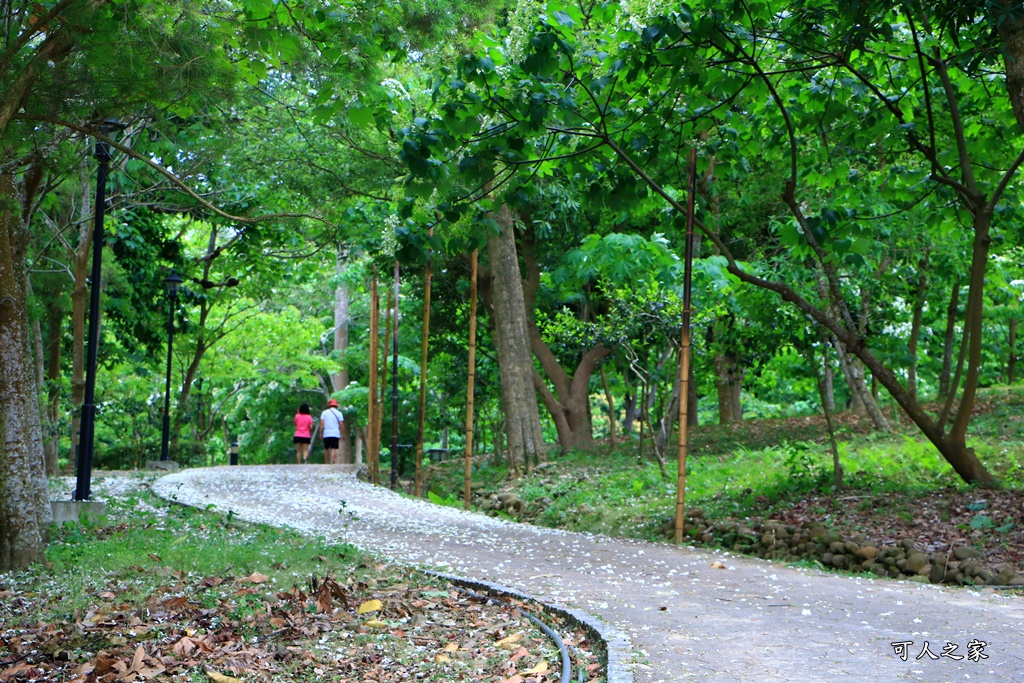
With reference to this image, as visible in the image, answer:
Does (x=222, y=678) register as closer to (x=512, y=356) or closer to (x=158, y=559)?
(x=158, y=559)

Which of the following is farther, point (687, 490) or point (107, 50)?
point (687, 490)

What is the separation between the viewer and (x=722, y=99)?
8438 mm

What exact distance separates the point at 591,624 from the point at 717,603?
4.36 ft

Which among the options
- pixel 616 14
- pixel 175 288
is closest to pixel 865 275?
pixel 616 14

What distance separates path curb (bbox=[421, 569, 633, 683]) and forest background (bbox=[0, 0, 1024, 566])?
2.52 metres

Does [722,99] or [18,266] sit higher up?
[722,99]

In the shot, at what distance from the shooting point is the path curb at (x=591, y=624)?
4.54 metres

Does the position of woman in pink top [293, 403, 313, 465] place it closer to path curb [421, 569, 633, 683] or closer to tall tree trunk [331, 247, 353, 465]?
tall tree trunk [331, 247, 353, 465]

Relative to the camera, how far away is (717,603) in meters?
6.43

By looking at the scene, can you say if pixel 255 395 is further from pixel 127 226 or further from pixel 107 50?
pixel 107 50

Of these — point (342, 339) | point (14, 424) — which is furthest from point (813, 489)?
point (342, 339)

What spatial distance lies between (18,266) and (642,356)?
1156cm

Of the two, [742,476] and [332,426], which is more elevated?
[332,426]

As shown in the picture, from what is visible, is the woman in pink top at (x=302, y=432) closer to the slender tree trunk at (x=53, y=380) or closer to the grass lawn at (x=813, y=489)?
the slender tree trunk at (x=53, y=380)
